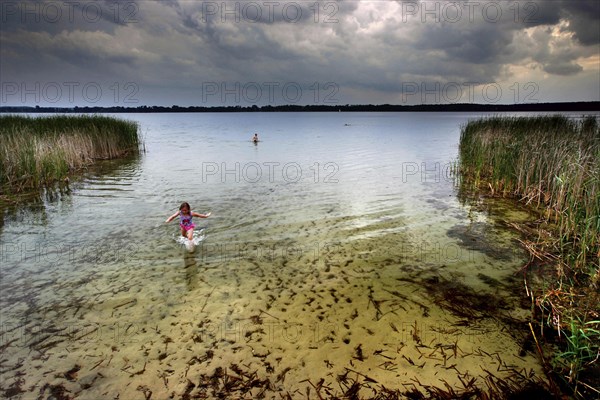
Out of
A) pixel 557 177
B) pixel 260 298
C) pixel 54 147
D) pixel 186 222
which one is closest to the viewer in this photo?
pixel 260 298

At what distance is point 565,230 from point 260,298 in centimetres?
769

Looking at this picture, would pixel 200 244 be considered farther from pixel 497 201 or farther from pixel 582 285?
pixel 497 201

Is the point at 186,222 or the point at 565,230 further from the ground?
the point at 186,222

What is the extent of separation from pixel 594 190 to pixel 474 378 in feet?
17.3

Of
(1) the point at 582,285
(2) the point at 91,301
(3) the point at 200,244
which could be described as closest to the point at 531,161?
(1) the point at 582,285

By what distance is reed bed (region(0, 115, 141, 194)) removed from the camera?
498 inches

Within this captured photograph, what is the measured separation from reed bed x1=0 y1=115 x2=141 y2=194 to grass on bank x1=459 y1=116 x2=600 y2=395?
1676 centimetres

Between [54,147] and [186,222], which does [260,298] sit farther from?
[54,147]

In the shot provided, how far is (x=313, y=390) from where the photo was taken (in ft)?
11.8

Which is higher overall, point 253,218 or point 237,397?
point 253,218

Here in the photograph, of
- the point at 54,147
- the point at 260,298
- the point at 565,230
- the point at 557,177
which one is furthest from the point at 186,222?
the point at 54,147

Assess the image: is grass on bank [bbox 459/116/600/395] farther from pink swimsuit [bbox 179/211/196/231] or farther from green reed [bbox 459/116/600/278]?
pink swimsuit [bbox 179/211/196/231]

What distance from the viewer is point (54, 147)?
51.4 ft

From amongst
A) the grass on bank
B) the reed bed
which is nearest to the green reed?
the grass on bank
